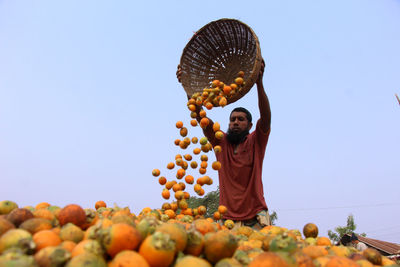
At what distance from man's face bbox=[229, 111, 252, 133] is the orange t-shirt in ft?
0.73

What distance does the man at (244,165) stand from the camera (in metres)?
5.11

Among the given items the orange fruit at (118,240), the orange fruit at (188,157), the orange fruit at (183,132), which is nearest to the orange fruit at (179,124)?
the orange fruit at (183,132)

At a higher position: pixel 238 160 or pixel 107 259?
pixel 238 160

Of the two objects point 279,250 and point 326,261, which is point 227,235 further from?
point 326,261

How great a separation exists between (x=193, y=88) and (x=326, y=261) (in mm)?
4485

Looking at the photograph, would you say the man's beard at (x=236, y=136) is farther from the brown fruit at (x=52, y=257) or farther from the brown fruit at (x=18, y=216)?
the brown fruit at (x=52, y=257)

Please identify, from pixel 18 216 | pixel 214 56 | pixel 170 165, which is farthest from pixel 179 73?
pixel 18 216

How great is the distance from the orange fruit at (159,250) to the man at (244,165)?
344 cm

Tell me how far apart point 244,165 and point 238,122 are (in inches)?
33.8

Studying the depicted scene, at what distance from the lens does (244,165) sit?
17.9ft

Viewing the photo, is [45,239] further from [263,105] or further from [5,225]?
[263,105]

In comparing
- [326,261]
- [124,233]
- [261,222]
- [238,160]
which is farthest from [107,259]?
[238,160]

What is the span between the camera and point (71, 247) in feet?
6.23

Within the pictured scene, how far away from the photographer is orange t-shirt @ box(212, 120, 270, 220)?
516cm
